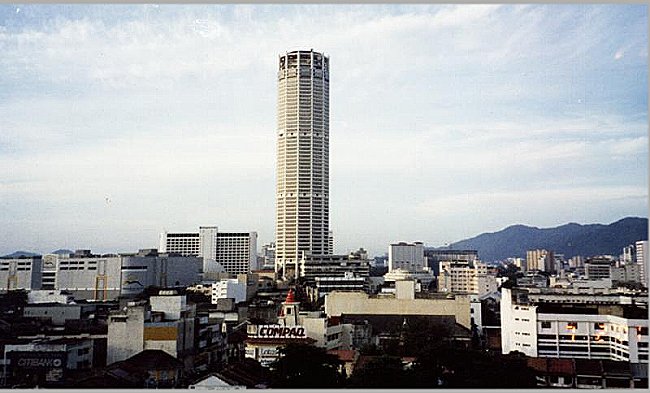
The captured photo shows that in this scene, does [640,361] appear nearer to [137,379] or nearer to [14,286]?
[137,379]

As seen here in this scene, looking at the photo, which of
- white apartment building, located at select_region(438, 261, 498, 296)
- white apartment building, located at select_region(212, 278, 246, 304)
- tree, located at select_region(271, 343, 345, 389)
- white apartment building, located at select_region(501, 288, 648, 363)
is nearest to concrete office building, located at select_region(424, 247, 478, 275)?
white apartment building, located at select_region(438, 261, 498, 296)

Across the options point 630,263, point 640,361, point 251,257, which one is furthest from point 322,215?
point 640,361

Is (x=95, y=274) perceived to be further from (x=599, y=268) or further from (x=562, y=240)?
(x=562, y=240)

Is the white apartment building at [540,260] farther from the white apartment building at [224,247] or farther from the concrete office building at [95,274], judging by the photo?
the concrete office building at [95,274]

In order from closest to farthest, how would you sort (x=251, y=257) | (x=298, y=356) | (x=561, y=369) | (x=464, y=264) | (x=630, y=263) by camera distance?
(x=298, y=356) < (x=561, y=369) < (x=630, y=263) < (x=464, y=264) < (x=251, y=257)

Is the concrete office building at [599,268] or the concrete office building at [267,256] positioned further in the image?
the concrete office building at [267,256]

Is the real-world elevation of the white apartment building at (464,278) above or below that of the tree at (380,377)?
above

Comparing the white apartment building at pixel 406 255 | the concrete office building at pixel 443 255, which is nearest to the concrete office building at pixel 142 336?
the white apartment building at pixel 406 255
